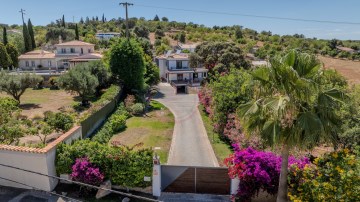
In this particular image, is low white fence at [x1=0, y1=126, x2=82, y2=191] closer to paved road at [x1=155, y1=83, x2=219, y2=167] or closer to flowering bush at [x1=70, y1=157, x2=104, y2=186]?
flowering bush at [x1=70, y1=157, x2=104, y2=186]

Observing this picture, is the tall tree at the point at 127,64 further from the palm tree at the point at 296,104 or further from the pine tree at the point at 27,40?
the pine tree at the point at 27,40

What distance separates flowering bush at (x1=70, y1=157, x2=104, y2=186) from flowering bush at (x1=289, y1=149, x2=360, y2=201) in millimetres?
9446

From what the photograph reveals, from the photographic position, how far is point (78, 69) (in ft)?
116

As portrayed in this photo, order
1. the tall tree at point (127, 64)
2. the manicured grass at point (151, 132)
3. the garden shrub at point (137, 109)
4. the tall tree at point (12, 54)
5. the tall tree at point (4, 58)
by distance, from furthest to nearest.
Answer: the tall tree at point (12, 54) < the tall tree at point (4, 58) < the tall tree at point (127, 64) < the garden shrub at point (137, 109) < the manicured grass at point (151, 132)

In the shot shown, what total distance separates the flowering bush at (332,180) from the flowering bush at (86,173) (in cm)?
945

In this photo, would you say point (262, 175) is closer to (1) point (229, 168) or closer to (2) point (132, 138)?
(1) point (229, 168)

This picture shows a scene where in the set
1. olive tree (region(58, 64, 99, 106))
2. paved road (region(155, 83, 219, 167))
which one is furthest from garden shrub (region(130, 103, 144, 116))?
olive tree (region(58, 64, 99, 106))

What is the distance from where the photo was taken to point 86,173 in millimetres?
14688

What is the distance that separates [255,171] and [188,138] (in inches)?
556

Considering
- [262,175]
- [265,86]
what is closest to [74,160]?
[262,175]

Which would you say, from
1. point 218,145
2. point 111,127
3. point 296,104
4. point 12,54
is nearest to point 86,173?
point 296,104

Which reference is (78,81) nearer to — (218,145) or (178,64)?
(218,145)

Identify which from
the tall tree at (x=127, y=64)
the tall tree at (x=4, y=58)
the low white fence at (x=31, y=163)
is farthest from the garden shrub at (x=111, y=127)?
the tall tree at (x=4, y=58)

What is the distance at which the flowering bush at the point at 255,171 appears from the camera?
13.0m
